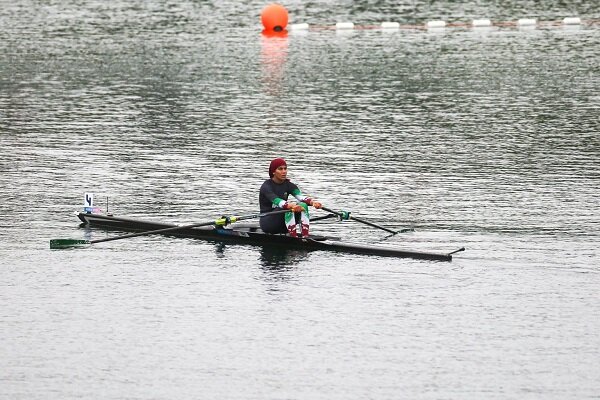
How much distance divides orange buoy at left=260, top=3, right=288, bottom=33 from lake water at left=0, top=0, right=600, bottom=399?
5.98 metres

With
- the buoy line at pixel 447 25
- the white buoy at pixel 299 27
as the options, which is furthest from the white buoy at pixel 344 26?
the white buoy at pixel 299 27

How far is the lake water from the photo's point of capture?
1809cm

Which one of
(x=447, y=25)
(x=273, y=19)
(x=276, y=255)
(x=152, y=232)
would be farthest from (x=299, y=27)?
(x=276, y=255)

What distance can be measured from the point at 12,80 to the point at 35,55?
6709mm

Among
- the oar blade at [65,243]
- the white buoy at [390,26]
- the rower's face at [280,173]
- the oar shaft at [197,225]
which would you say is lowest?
the oar blade at [65,243]

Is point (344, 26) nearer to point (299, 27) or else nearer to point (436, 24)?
point (299, 27)

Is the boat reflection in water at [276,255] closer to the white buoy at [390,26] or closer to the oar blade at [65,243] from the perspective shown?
the oar blade at [65,243]

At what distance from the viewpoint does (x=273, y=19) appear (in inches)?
2389

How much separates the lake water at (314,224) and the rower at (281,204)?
0.50 meters

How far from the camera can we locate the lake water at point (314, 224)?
18.1 meters

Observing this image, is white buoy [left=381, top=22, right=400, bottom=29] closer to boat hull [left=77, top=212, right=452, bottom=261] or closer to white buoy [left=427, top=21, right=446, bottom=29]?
white buoy [left=427, top=21, right=446, bottom=29]

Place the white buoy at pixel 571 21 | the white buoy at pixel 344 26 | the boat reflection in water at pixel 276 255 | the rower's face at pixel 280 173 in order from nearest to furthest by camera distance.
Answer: the boat reflection in water at pixel 276 255 < the rower's face at pixel 280 173 < the white buoy at pixel 344 26 < the white buoy at pixel 571 21

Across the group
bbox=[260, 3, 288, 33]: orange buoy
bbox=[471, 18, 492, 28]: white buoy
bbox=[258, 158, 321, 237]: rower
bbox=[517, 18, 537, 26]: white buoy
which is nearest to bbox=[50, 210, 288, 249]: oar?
bbox=[258, 158, 321, 237]: rower

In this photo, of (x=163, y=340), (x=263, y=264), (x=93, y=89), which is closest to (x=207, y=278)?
(x=263, y=264)
